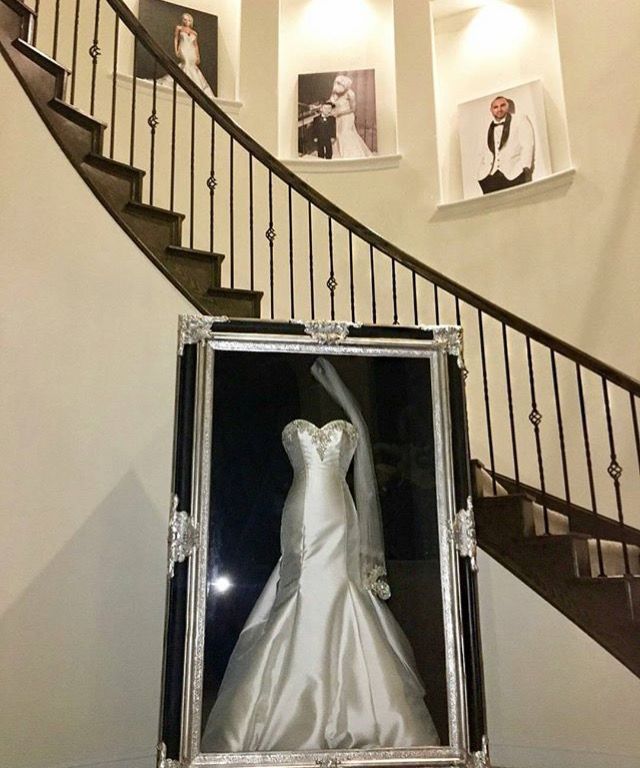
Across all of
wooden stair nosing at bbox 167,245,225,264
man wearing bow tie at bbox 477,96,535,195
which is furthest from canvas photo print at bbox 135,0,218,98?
wooden stair nosing at bbox 167,245,225,264

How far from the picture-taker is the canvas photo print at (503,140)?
17.3ft

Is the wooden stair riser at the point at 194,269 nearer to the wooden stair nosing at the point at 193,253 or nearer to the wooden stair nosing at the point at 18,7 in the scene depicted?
the wooden stair nosing at the point at 193,253

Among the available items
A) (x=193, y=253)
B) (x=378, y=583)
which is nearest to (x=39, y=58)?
(x=193, y=253)

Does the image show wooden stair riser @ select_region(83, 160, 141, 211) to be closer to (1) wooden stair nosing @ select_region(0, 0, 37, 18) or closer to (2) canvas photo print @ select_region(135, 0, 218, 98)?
(1) wooden stair nosing @ select_region(0, 0, 37, 18)

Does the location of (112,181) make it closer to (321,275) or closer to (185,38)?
(321,275)

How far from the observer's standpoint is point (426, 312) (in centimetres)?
501

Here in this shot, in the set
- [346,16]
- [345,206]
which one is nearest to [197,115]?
[345,206]

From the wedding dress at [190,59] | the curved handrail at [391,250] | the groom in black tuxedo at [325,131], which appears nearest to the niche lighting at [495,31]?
the groom in black tuxedo at [325,131]

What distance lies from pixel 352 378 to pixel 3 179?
6.27 feet

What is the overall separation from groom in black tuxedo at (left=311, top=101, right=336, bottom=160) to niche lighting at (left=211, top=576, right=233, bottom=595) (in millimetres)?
4076

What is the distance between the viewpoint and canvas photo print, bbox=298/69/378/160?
18.8 feet

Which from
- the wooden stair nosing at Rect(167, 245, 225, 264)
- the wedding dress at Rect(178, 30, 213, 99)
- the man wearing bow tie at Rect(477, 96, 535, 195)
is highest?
the wedding dress at Rect(178, 30, 213, 99)

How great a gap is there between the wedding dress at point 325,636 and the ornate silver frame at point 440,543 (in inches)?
2.0

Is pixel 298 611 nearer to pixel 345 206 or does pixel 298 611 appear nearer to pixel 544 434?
pixel 544 434
